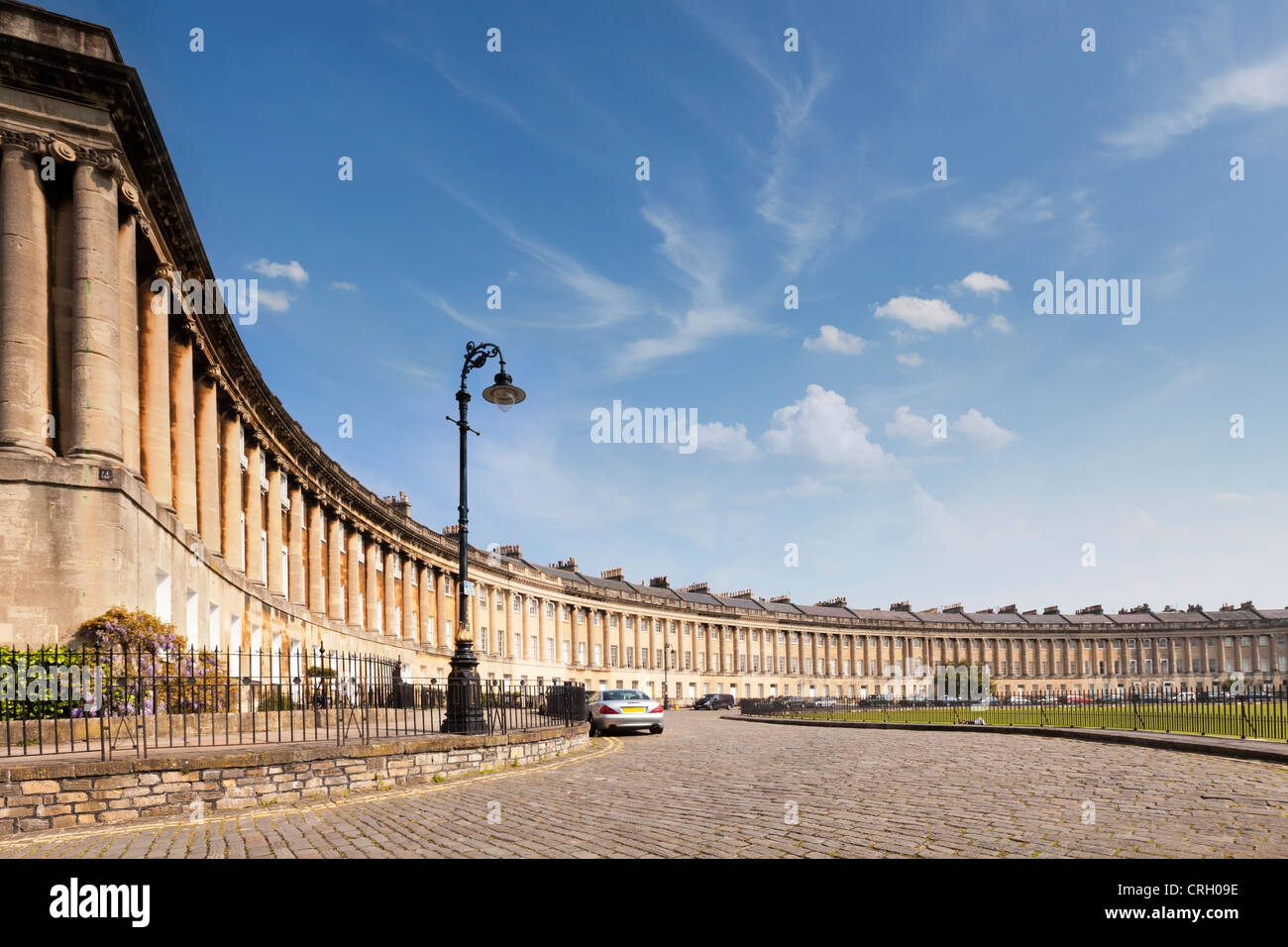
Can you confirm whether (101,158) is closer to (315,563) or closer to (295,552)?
(295,552)

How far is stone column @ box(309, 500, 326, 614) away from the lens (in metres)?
42.0

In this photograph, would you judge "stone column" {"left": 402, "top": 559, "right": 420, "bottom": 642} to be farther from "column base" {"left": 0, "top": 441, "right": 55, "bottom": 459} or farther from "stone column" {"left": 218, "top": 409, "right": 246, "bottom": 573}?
"column base" {"left": 0, "top": 441, "right": 55, "bottom": 459}

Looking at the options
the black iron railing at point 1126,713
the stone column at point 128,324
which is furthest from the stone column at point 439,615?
the stone column at point 128,324

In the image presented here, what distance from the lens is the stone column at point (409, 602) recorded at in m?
57.6

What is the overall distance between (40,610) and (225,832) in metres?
9.96

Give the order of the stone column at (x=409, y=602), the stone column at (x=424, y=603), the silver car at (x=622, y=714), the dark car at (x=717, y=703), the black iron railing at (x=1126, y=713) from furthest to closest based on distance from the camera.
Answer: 1. the dark car at (x=717, y=703)
2. the stone column at (x=424, y=603)
3. the stone column at (x=409, y=602)
4. the silver car at (x=622, y=714)
5. the black iron railing at (x=1126, y=713)

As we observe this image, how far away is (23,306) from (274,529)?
19.7 meters

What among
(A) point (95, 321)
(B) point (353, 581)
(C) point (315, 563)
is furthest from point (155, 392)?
(B) point (353, 581)

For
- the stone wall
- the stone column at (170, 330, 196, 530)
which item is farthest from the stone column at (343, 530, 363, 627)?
the stone wall

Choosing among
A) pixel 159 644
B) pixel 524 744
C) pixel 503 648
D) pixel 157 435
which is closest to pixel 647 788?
pixel 524 744

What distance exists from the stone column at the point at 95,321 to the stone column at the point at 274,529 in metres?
18.0

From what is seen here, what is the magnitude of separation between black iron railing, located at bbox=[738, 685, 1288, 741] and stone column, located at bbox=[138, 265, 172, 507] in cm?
2569

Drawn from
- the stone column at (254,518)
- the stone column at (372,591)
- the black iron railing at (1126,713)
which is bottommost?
the black iron railing at (1126,713)

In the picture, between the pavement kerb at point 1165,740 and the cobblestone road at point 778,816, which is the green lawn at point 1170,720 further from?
the cobblestone road at point 778,816
